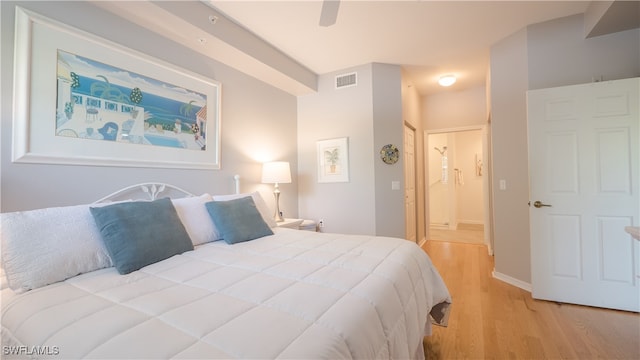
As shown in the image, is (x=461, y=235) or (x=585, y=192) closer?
(x=585, y=192)

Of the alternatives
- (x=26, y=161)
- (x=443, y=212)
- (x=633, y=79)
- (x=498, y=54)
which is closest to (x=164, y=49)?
(x=26, y=161)

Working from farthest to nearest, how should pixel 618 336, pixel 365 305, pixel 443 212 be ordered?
pixel 443 212 → pixel 618 336 → pixel 365 305

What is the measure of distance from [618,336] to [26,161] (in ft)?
13.7

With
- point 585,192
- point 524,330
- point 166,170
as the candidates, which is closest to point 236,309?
point 166,170

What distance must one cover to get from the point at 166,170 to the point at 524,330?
126 inches

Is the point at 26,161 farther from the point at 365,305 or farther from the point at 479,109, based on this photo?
the point at 479,109

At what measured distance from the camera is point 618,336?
1920mm

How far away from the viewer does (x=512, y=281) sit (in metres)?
2.96

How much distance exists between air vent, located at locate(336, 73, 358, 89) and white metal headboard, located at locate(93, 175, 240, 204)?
A: 98.0 inches

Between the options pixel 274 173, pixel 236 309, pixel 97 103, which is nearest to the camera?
pixel 236 309

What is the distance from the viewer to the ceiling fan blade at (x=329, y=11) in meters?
1.61

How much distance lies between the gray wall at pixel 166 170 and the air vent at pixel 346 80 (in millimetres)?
737

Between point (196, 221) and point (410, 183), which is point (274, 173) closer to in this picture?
point (196, 221)

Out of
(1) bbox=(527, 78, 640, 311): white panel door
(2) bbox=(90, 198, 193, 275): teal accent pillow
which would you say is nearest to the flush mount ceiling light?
(1) bbox=(527, 78, 640, 311): white panel door
